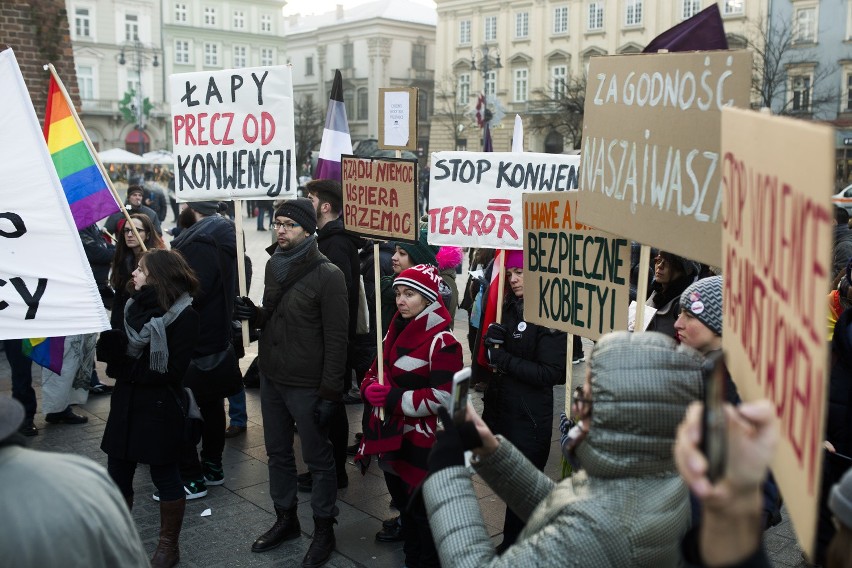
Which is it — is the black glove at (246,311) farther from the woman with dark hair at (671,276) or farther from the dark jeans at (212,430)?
the woman with dark hair at (671,276)

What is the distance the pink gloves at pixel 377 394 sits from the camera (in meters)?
4.56

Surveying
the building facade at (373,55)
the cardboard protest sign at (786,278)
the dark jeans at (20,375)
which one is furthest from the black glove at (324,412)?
the building facade at (373,55)

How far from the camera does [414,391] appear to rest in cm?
Answer: 450

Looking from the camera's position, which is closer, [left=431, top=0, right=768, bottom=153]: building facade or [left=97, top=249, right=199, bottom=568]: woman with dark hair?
[left=97, top=249, right=199, bottom=568]: woman with dark hair

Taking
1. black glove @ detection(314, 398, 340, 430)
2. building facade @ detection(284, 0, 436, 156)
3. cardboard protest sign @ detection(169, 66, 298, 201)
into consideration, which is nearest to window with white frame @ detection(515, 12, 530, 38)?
building facade @ detection(284, 0, 436, 156)

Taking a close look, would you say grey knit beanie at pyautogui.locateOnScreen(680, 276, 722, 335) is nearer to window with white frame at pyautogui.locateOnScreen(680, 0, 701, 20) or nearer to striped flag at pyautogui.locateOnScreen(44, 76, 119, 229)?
striped flag at pyautogui.locateOnScreen(44, 76, 119, 229)

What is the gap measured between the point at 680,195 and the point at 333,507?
276 cm

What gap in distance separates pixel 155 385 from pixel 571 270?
218 cm

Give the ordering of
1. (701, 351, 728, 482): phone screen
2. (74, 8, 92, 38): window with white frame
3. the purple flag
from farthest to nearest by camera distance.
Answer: (74, 8, 92, 38): window with white frame → the purple flag → (701, 351, 728, 482): phone screen

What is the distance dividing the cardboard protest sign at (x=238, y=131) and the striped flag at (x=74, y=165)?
19.1 inches

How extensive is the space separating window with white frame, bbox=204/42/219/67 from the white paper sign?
7114 cm

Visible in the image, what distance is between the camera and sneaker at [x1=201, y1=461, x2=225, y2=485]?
589 centimetres

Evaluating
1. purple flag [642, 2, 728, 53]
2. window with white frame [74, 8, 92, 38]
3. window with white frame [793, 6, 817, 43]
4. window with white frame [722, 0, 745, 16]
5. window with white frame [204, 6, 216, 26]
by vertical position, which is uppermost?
window with white frame [204, 6, 216, 26]

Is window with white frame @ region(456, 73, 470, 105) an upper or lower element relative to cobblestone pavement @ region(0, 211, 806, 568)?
upper
